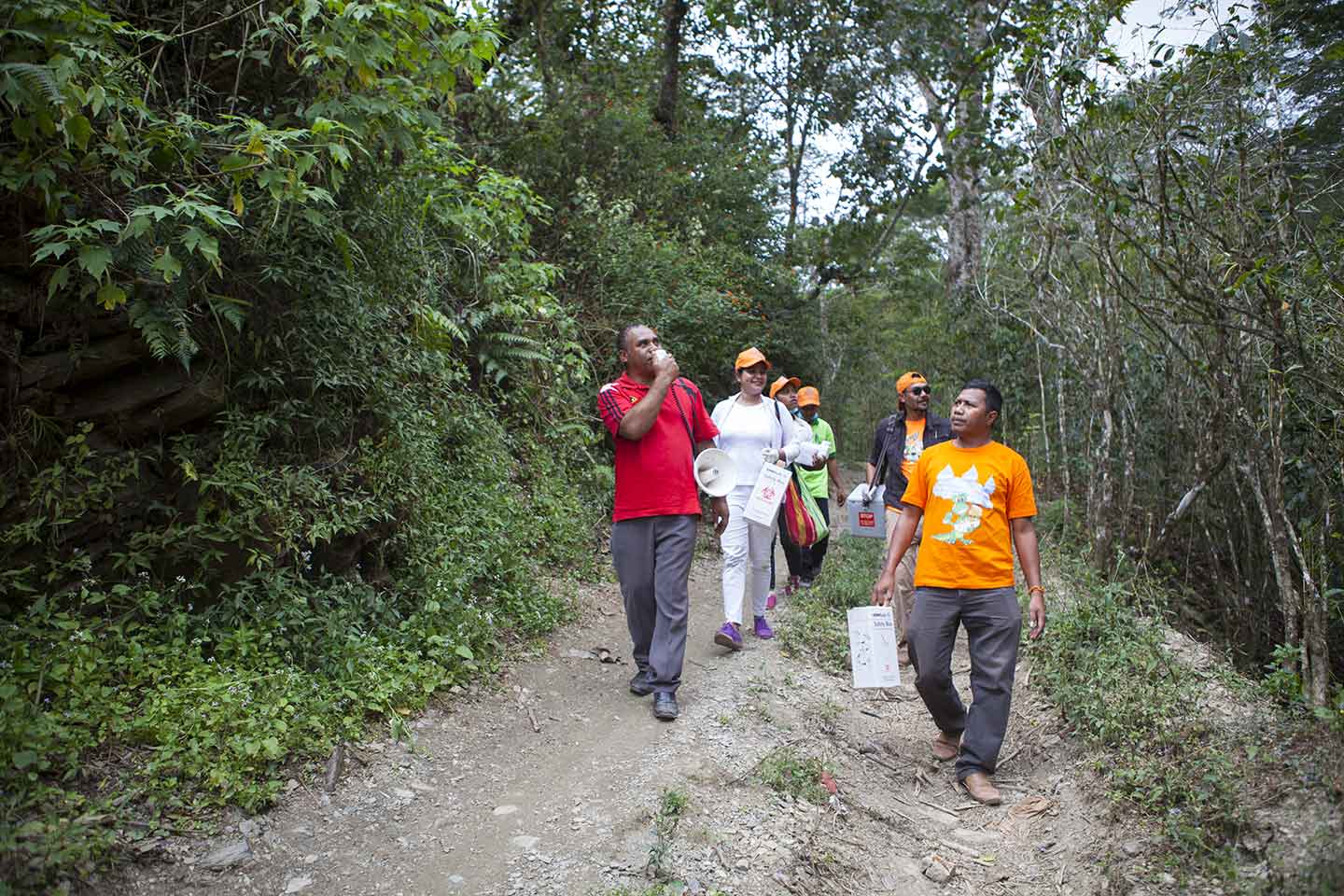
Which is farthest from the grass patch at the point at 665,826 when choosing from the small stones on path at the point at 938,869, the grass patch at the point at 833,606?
the grass patch at the point at 833,606

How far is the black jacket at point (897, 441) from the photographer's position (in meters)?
7.06

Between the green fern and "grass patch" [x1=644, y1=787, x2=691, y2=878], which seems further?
"grass patch" [x1=644, y1=787, x2=691, y2=878]

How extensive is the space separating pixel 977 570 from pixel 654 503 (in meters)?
1.78

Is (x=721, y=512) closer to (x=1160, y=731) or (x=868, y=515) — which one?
(x=868, y=515)

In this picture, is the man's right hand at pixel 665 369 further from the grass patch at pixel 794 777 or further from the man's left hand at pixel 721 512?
the grass patch at pixel 794 777

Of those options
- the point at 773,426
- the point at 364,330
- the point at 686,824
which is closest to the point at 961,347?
the point at 773,426

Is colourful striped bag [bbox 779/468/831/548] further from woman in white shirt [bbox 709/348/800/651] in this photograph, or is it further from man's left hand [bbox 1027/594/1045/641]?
man's left hand [bbox 1027/594/1045/641]

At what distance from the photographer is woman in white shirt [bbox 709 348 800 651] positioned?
6.90 meters

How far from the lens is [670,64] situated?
53.4 feet

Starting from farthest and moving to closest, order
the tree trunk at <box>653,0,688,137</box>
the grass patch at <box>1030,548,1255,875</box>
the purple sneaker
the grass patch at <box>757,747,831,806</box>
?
Result: the tree trunk at <box>653,0,688,137</box>, the purple sneaker, the grass patch at <box>757,747,831,806</box>, the grass patch at <box>1030,548,1255,875</box>

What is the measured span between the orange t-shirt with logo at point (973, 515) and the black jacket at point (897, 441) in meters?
1.99

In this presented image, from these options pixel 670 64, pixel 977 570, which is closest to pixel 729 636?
pixel 977 570

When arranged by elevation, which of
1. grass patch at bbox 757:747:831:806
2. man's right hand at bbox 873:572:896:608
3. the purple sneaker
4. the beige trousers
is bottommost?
grass patch at bbox 757:747:831:806

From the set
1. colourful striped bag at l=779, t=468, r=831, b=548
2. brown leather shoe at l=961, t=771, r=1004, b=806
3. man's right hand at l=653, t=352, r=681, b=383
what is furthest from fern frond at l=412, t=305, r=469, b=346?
brown leather shoe at l=961, t=771, r=1004, b=806
